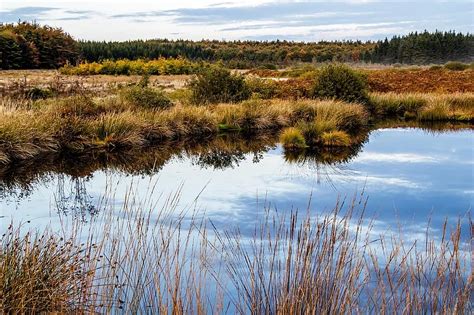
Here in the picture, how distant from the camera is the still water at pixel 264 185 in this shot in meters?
8.28

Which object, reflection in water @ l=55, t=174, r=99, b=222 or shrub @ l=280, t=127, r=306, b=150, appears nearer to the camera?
reflection in water @ l=55, t=174, r=99, b=222

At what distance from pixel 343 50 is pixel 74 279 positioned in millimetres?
85926

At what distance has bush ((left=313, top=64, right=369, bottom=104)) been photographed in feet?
70.0

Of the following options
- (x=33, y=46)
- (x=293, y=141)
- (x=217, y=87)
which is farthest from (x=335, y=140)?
(x=33, y=46)

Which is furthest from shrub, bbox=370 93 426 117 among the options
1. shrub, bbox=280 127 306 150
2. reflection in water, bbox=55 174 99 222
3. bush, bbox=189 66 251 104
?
reflection in water, bbox=55 174 99 222

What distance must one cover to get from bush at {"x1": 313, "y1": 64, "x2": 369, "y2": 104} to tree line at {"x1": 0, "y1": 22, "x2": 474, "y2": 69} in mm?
10965

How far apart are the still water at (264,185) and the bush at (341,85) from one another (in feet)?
20.3

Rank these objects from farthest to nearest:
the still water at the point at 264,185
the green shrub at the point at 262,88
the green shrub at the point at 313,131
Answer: the green shrub at the point at 262,88, the green shrub at the point at 313,131, the still water at the point at 264,185

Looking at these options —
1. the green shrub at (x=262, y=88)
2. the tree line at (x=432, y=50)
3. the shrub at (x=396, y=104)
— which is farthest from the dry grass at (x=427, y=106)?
the tree line at (x=432, y=50)

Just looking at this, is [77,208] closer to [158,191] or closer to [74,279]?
[158,191]

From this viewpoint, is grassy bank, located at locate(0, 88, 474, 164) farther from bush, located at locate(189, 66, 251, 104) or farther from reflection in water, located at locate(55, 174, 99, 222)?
reflection in water, located at locate(55, 174, 99, 222)

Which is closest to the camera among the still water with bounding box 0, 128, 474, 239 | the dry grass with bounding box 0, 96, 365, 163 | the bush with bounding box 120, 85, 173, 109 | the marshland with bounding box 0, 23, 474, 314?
the marshland with bounding box 0, 23, 474, 314

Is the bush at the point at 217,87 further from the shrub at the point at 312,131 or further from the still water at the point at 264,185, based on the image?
the still water at the point at 264,185

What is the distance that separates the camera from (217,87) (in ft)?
67.7
